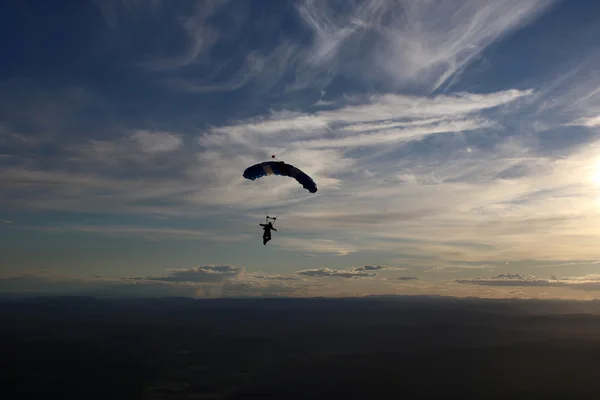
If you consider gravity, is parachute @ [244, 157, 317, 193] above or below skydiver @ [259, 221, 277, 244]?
above

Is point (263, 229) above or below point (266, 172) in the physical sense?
below

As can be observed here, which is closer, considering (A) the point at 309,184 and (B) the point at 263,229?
(B) the point at 263,229

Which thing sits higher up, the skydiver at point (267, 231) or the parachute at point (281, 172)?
the parachute at point (281, 172)

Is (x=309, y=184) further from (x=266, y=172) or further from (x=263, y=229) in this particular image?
(x=263, y=229)

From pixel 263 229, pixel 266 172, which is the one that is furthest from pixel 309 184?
pixel 263 229

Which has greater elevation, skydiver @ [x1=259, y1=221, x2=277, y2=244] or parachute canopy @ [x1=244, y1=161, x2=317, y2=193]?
parachute canopy @ [x1=244, y1=161, x2=317, y2=193]
